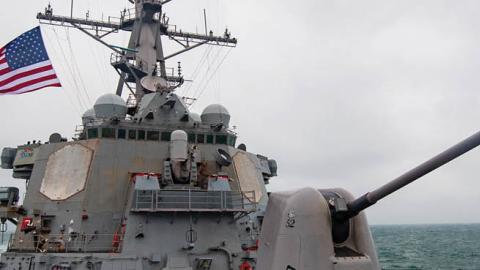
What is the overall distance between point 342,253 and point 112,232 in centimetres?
637

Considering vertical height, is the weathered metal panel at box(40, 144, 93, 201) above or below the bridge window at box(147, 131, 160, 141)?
below

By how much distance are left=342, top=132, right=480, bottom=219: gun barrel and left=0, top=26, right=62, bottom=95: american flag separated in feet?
28.7

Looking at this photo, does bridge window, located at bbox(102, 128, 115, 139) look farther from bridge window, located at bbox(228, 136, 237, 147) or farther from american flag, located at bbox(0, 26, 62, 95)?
bridge window, located at bbox(228, 136, 237, 147)

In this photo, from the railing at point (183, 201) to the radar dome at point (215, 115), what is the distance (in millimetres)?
3111

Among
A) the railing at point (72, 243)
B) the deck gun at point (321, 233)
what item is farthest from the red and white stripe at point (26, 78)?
the deck gun at point (321, 233)

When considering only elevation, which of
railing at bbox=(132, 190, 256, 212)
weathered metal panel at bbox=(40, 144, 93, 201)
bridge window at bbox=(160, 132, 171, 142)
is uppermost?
bridge window at bbox=(160, 132, 171, 142)

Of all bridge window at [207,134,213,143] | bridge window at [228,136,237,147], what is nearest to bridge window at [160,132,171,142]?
bridge window at [207,134,213,143]

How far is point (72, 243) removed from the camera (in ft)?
29.1

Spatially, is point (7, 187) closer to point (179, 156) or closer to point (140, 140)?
point (140, 140)

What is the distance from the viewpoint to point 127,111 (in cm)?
1189

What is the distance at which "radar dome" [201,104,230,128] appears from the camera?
39.4 feet

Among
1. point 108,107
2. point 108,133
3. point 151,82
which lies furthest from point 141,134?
point 151,82

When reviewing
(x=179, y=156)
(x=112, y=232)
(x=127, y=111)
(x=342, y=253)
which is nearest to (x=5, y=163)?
(x=127, y=111)

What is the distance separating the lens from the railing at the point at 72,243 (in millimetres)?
8734
